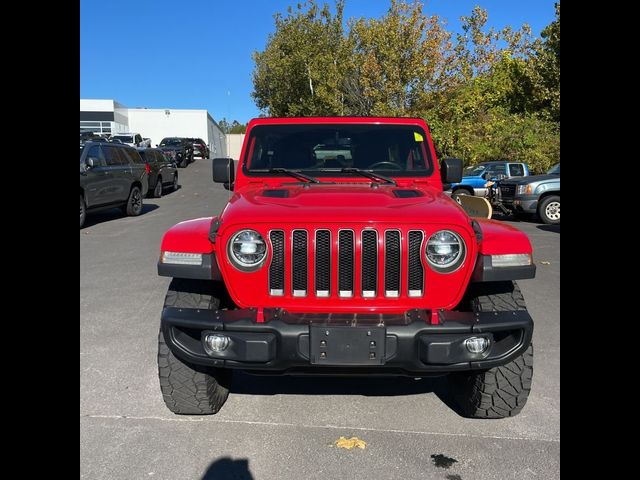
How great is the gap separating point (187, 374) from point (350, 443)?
3.36 ft

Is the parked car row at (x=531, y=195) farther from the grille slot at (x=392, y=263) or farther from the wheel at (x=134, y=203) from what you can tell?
the grille slot at (x=392, y=263)

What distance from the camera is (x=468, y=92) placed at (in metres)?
17.1

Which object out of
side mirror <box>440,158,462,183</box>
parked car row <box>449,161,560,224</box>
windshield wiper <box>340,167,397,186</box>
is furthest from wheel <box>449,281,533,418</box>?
parked car row <box>449,161,560,224</box>

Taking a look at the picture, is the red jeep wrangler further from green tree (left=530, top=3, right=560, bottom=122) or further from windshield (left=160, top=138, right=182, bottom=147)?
windshield (left=160, top=138, right=182, bottom=147)

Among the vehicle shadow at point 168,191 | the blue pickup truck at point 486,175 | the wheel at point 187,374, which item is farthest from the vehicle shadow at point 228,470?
the vehicle shadow at point 168,191

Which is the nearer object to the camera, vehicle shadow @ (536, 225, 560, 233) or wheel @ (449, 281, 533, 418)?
wheel @ (449, 281, 533, 418)

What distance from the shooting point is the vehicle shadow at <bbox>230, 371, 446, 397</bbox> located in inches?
138

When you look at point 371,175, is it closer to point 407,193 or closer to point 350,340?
point 407,193

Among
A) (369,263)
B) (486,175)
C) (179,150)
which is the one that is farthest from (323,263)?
(179,150)

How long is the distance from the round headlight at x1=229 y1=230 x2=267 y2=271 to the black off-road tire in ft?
36.2

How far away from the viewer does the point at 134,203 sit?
43.2 feet
